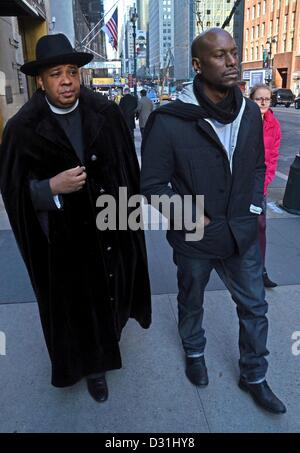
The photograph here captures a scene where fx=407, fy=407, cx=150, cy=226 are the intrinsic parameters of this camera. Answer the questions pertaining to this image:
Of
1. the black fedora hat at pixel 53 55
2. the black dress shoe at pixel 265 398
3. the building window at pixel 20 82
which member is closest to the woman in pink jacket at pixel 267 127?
the black dress shoe at pixel 265 398

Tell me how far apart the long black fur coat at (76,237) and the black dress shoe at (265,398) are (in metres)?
Result: 0.87

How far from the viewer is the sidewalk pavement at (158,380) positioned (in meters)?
2.36

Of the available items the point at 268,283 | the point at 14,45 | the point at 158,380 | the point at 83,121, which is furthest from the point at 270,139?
the point at 14,45

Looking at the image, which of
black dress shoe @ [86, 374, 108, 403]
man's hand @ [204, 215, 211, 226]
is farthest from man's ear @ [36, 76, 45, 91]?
black dress shoe @ [86, 374, 108, 403]

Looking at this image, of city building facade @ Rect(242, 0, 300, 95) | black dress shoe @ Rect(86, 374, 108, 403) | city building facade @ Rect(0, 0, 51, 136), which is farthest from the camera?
city building facade @ Rect(242, 0, 300, 95)

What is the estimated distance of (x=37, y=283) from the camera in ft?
7.90

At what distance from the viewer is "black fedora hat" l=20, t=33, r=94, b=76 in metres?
2.07

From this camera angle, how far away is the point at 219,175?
2.18 meters

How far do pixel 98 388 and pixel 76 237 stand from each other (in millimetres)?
1008

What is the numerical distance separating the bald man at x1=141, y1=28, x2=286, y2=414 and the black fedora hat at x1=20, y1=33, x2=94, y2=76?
1.65 ft

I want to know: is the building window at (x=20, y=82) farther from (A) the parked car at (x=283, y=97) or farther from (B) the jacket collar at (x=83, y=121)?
(A) the parked car at (x=283, y=97)

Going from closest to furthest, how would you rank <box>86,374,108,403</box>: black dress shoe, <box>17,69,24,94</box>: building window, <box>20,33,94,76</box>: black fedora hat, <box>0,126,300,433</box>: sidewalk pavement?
<box>20,33,94,76</box>: black fedora hat < <box>0,126,300,433</box>: sidewalk pavement < <box>86,374,108,403</box>: black dress shoe < <box>17,69,24,94</box>: building window

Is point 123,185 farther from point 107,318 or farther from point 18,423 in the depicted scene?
point 18,423

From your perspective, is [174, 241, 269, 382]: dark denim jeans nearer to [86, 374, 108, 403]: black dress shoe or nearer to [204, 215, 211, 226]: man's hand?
[204, 215, 211, 226]: man's hand
